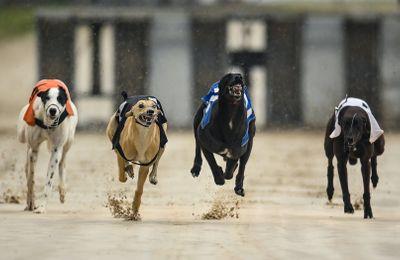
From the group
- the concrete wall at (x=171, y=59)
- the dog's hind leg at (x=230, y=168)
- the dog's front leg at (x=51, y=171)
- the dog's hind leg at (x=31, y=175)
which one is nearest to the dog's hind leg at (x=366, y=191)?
the dog's hind leg at (x=230, y=168)

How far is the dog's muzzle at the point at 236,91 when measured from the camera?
12.4 m

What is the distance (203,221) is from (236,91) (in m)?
1.65

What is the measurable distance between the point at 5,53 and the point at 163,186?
60037 mm

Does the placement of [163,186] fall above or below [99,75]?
below

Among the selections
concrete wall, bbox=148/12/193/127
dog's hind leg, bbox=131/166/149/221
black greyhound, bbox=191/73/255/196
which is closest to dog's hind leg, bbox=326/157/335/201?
black greyhound, bbox=191/73/255/196

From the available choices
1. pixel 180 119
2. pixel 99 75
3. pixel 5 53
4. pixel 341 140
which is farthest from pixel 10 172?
pixel 5 53

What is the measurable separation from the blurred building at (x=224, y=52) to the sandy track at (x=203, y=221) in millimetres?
16465

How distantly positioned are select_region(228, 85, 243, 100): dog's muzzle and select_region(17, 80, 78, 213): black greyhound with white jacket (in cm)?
201

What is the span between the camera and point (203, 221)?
13.5 m

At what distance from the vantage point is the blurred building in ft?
129

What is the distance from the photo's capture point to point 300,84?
39.9 meters

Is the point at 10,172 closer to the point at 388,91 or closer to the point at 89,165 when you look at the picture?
the point at 89,165

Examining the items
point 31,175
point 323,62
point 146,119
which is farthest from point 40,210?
point 323,62

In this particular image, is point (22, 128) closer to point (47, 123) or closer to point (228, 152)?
point (47, 123)
